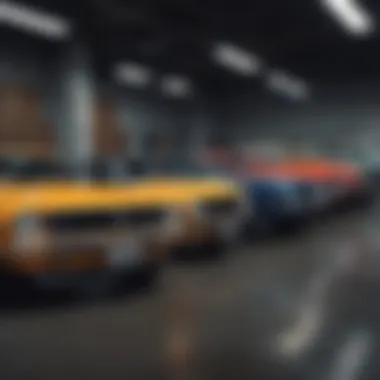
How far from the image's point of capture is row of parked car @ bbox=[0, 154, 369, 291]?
21.7 ft

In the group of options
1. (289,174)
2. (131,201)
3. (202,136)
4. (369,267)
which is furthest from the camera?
(202,136)

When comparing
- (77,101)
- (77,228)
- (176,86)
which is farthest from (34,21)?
(176,86)

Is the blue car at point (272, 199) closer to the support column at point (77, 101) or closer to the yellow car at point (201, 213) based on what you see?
the yellow car at point (201, 213)

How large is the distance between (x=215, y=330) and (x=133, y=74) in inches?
739

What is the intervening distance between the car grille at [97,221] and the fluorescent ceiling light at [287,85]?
18048mm

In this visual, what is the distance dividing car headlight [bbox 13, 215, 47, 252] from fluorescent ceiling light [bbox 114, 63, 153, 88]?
53.3ft

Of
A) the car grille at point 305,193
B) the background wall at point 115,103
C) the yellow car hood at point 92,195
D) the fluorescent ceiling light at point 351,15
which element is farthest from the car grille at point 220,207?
the background wall at point 115,103

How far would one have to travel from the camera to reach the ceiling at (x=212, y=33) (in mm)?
14891

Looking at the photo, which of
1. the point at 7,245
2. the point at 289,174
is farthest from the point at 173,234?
the point at 289,174

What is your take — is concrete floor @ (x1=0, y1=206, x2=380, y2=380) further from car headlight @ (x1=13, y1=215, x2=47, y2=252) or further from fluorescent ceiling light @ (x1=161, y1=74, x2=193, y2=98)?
fluorescent ceiling light @ (x1=161, y1=74, x2=193, y2=98)

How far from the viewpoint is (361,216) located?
56.1ft

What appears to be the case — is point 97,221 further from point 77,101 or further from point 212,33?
point 212,33

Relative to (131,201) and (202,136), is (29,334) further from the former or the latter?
(202,136)

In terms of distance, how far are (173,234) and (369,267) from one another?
2511 millimetres
